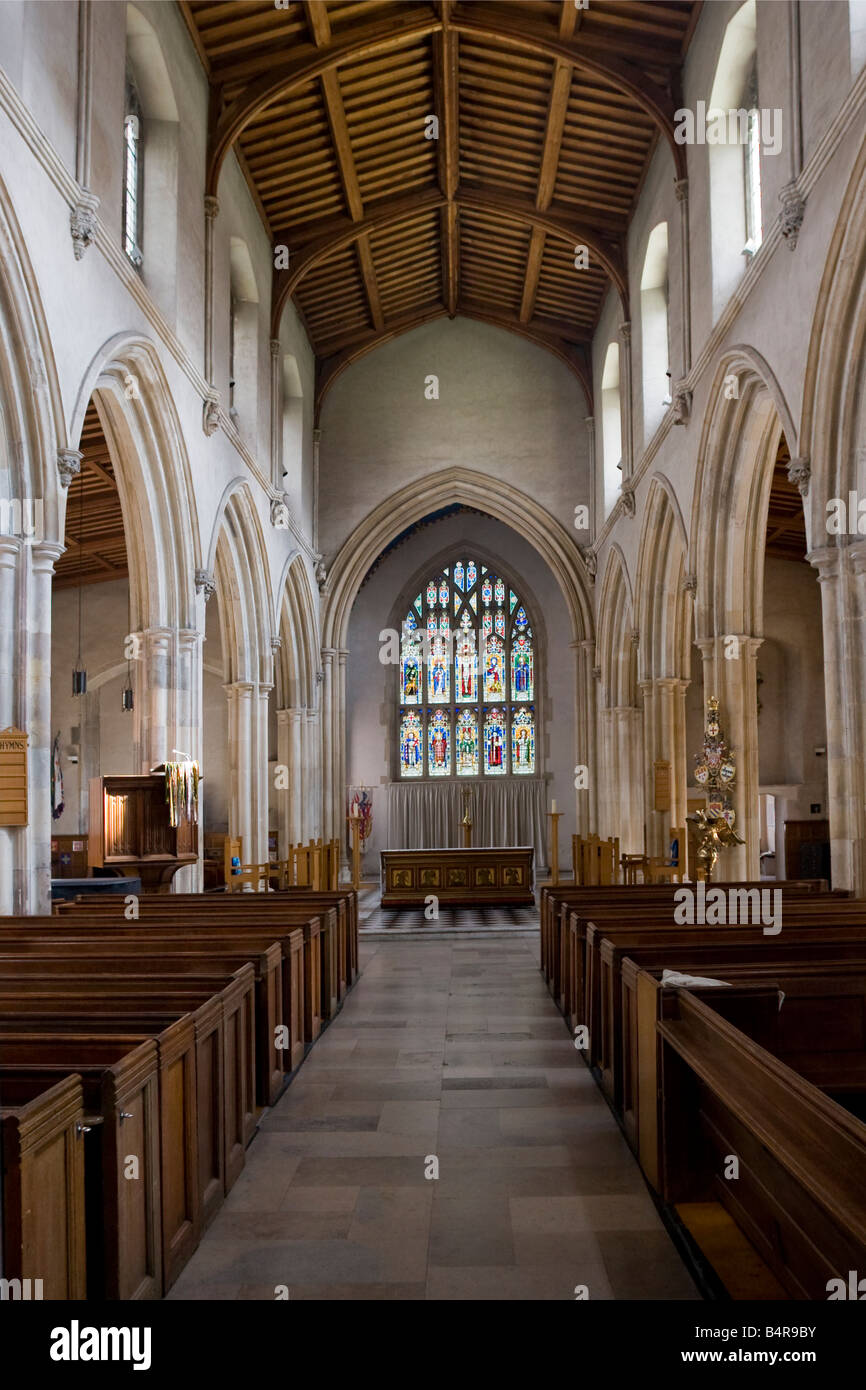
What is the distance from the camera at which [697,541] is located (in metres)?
11.1

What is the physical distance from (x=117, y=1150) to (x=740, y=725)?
8488 mm

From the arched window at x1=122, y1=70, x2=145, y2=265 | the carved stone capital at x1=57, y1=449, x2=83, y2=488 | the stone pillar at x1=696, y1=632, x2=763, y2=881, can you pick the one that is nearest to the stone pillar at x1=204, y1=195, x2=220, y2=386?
the arched window at x1=122, y1=70, x2=145, y2=265

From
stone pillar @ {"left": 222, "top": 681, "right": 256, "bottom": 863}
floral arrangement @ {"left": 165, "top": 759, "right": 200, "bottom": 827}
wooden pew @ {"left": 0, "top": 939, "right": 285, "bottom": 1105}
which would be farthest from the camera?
stone pillar @ {"left": 222, "top": 681, "right": 256, "bottom": 863}

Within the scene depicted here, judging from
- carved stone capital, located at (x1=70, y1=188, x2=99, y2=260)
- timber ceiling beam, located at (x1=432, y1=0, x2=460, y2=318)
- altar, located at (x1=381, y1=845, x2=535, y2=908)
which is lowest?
altar, located at (x1=381, y1=845, x2=535, y2=908)

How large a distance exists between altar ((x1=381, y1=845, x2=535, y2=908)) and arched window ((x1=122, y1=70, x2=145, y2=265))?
7905 mm

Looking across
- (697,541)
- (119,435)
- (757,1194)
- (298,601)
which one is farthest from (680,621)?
(757,1194)

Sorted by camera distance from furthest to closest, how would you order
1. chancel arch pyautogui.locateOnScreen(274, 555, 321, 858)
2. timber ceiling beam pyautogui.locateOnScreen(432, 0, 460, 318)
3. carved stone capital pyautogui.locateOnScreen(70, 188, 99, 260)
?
chancel arch pyautogui.locateOnScreen(274, 555, 321, 858) → timber ceiling beam pyautogui.locateOnScreen(432, 0, 460, 318) → carved stone capital pyautogui.locateOnScreen(70, 188, 99, 260)

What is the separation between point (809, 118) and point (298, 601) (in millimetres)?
11004

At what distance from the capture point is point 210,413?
1114 cm

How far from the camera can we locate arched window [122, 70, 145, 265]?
9.92 m

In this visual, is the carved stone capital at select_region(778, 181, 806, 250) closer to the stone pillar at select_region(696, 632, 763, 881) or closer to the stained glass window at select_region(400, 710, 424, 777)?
the stone pillar at select_region(696, 632, 763, 881)

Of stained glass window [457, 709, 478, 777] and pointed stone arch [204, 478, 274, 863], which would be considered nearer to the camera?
pointed stone arch [204, 478, 274, 863]

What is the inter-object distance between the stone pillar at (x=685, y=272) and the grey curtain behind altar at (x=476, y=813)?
10.7 metres

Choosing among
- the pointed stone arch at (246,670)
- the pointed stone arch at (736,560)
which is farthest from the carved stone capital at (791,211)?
the pointed stone arch at (246,670)
